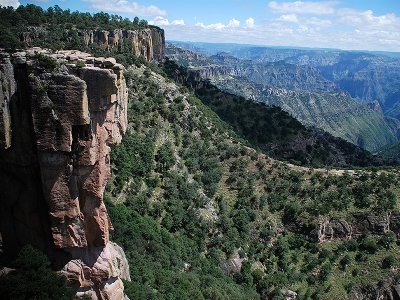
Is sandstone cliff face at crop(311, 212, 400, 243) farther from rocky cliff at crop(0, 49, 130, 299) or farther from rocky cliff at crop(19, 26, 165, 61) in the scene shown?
rocky cliff at crop(19, 26, 165, 61)

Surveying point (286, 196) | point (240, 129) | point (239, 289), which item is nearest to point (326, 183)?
point (286, 196)

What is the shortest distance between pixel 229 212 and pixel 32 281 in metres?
53.0

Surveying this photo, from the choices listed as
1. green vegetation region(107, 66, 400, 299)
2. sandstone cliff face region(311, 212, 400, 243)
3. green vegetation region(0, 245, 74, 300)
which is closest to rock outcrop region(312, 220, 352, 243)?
sandstone cliff face region(311, 212, 400, 243)

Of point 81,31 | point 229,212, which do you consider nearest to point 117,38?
point 81,31

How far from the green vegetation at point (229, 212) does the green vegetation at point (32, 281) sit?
72.9 feet

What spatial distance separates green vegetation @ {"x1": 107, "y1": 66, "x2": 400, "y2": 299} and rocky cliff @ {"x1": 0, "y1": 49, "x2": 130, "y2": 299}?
20346 millimetres

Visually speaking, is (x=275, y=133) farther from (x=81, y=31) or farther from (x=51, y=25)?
(x=51, y=25)

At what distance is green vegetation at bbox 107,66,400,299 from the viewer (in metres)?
64.0

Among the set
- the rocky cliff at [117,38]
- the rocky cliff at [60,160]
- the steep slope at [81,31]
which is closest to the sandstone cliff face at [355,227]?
the rocky cliff at [60,160]

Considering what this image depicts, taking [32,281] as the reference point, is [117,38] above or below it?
above

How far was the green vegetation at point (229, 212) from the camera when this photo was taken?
64.0 m

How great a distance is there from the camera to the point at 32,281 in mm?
29688

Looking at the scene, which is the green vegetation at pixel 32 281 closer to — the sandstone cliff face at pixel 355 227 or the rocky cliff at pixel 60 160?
the rocky cliff at pixel 60 160

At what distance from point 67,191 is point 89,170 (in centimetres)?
231
